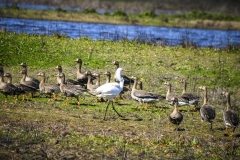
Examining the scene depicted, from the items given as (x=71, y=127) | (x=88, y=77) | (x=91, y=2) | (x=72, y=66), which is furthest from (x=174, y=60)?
(x=91, y=2)

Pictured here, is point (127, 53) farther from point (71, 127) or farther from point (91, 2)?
point (91, 2)

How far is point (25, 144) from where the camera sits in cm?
1223

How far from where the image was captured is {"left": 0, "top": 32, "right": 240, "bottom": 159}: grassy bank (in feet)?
41.1

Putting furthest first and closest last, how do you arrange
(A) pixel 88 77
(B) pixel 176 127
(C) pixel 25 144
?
(A) pixel 88 77, (B) pixel 176 127, (C) pixel 25 144

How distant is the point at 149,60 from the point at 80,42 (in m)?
5.36

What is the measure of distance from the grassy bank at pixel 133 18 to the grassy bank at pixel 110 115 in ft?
78.3

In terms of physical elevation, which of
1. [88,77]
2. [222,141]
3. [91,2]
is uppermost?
[91,2]

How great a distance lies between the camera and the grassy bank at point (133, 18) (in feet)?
168

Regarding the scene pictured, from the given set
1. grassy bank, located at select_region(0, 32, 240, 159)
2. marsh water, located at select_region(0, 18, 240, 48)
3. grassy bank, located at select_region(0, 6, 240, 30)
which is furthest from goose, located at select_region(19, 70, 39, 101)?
grassy bank, located at select_region(0, 6, 240, 30)

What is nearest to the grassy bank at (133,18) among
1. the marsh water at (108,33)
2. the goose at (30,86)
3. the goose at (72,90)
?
the marsh water at (108,33)

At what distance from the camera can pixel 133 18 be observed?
186ft

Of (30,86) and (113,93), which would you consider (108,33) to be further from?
(113,93)

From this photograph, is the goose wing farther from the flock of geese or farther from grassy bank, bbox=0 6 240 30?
grassy bank, bbox=0 6 240 30

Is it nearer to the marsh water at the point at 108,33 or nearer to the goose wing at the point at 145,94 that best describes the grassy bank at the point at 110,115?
the goose wing at the point at 145,94
